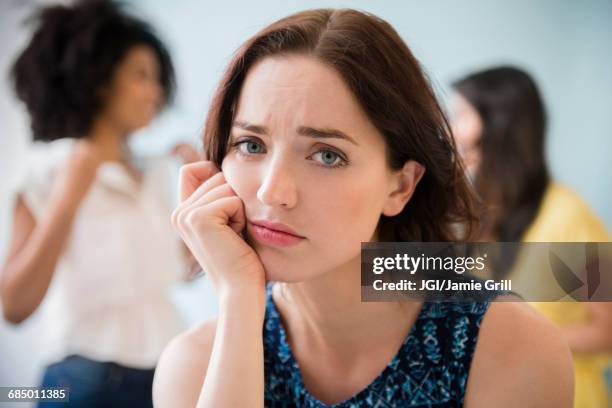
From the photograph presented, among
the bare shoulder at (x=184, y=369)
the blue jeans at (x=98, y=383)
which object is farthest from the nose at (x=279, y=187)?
the blue jeans at (x=98, y=383)

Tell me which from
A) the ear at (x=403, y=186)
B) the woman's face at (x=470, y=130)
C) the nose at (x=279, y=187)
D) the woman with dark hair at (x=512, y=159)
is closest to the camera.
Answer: the nose at (x=279, y=187)

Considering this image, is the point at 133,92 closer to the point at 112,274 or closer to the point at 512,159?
the point at 112,274

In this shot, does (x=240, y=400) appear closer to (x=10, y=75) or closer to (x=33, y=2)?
(x=10, y=75)

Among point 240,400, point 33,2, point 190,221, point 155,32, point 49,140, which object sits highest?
point 33,2

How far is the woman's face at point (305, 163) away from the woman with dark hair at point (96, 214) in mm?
655

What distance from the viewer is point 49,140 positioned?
56.0 inches

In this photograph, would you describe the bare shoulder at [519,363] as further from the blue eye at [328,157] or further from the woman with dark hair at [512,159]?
the woman with dark hair at [512,159]

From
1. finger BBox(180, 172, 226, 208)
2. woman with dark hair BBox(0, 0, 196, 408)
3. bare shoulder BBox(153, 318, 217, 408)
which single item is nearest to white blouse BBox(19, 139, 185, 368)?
woman with dark hair BBox(0, 0, 196, 408)

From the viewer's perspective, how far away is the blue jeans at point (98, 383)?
1097mm

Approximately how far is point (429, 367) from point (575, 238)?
2.20 feet

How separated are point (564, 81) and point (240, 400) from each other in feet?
5.59

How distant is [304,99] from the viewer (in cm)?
67

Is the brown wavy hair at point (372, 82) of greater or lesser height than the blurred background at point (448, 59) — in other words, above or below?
below

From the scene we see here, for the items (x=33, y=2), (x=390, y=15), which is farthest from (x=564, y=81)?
(x=33, y=2)
